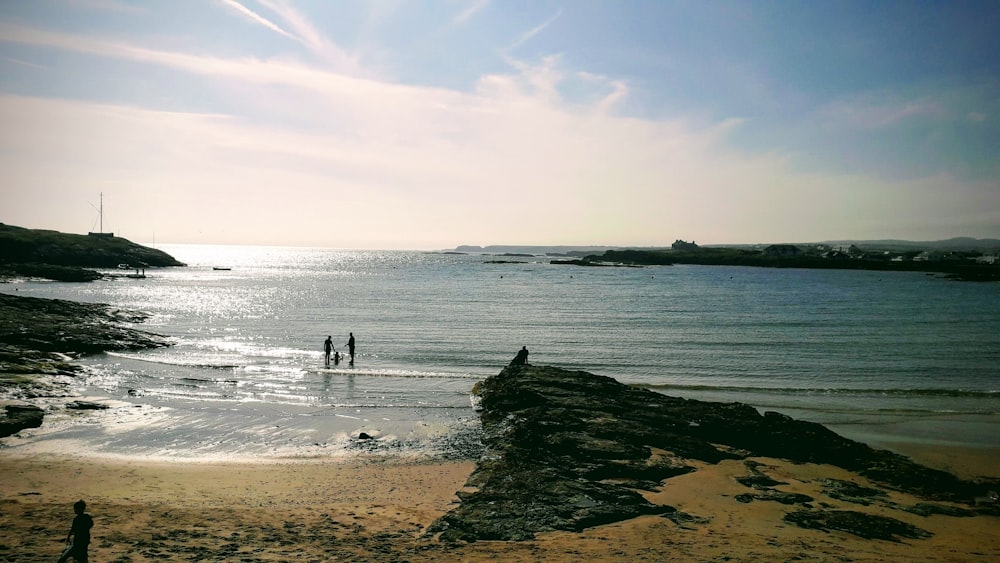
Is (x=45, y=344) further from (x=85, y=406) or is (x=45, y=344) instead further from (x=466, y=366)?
(x=466, y=366)

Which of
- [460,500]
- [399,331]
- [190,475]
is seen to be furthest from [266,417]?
[399,331]

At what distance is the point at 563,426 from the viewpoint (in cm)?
1842

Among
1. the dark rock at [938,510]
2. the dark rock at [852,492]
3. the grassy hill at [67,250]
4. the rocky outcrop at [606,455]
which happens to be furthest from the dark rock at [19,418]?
the grassy hill at [67,250]

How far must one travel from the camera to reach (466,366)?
113 ft

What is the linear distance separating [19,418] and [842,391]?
34651 mm

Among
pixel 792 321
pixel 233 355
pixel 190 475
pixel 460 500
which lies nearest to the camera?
pixel 460 500

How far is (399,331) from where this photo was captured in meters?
47.9

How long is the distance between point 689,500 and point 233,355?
3138cm

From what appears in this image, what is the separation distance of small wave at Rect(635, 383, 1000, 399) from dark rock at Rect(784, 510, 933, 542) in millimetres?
15799

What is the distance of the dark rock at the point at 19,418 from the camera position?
18.5 m

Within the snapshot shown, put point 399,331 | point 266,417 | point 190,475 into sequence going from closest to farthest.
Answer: point 190,475 → point 266,417 → point 399,331

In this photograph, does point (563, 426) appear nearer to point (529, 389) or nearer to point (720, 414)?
point (529, 389)

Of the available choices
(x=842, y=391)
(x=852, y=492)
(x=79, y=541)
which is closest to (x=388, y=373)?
(x=79, y=541)

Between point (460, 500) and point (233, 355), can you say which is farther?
point (233, 355)
